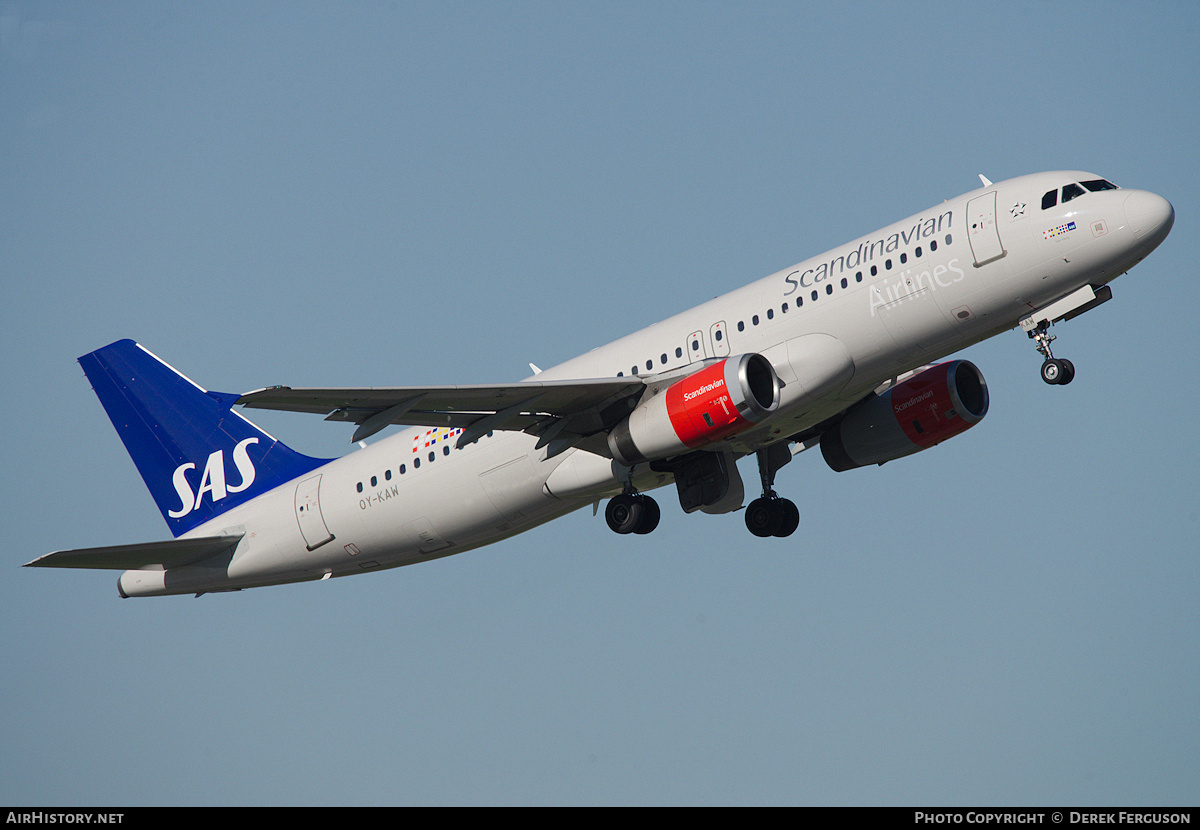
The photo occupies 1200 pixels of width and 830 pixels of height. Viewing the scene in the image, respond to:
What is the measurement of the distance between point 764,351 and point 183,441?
18407mm

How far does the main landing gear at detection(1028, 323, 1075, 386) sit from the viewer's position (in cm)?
2666

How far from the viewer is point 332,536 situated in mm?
32219

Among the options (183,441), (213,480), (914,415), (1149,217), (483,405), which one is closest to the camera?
(1149,217)

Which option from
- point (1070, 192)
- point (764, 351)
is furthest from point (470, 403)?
point (1070, 192)

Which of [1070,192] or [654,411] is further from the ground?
[1070,192]

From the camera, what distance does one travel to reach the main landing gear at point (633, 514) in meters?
30.1

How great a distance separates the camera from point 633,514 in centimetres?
3009

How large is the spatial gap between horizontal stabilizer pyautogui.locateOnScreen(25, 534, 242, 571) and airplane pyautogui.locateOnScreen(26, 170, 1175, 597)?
0.08 m

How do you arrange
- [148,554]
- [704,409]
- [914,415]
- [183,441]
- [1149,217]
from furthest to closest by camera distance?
[183,441]
[148,554]
[914,415]
[704,409]
[1149,217]

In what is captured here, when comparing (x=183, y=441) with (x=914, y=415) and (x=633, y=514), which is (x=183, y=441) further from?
(x=914, y=415)

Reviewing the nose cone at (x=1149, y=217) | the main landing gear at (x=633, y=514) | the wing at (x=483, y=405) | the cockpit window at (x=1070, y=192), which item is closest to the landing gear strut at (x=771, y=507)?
the main landing gear at (x=633, y=514)

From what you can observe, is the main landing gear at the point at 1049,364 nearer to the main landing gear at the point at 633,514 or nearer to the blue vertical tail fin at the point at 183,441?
the main landing gear at the point at 633,514

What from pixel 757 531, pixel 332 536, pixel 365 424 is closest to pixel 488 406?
pixel 365 424

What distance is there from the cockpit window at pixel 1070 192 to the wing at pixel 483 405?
32.3 feet
